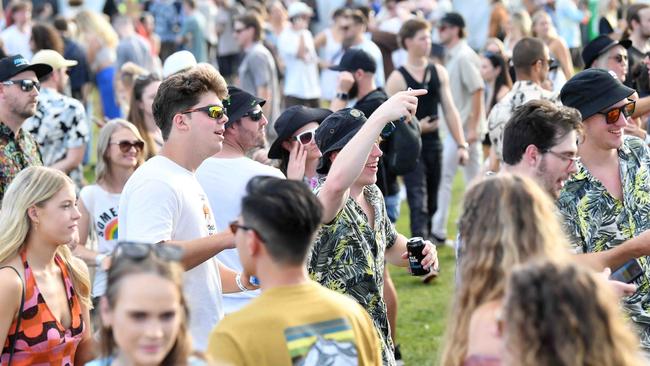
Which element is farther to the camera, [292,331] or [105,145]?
[105,145]

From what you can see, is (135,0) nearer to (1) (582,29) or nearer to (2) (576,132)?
(1) (582,29)

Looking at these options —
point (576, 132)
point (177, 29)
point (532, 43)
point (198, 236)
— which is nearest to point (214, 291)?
point (198, 236)

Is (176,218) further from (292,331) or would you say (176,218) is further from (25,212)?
(292,331)

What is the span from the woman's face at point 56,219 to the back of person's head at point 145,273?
1.51 m

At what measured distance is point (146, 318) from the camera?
3.38m

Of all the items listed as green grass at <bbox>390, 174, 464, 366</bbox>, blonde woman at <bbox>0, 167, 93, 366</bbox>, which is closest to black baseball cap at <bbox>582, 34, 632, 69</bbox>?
green grass at <bbox>390, 174, 464, 366</bbox>

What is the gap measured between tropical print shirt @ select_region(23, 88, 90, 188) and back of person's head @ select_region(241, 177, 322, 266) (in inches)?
216

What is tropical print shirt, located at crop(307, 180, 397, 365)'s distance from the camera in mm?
4938

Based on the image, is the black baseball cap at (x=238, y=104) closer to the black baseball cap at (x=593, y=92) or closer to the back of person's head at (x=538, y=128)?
the back of person's head at (x=538, y=128)

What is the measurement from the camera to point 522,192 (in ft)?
11.9

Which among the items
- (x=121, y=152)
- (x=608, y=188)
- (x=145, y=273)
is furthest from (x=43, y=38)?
(x=145, y=273)

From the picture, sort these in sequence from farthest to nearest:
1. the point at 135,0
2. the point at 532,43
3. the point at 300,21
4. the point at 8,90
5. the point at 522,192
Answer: the point at 135,0 → the point at 300,21 → the point at 532,43 → the point at 8,90 → the point at 522,192

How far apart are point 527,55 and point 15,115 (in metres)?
4.15

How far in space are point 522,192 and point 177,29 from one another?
18959 mm
